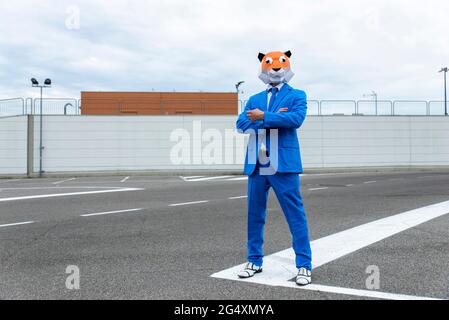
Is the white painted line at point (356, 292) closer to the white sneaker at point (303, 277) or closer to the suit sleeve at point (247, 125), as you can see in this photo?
the white sneaker at point (303, 277)

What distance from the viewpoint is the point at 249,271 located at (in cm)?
362

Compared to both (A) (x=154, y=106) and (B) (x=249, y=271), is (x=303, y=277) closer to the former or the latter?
(B) (x=249, y=271)

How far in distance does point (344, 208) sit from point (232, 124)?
55.5 ft

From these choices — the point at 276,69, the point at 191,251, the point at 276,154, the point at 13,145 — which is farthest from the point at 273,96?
the point at 13,145

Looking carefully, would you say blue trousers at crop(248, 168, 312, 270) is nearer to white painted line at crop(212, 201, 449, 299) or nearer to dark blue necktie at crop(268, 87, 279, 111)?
white painted line at crop(212, 201, 449, 299)

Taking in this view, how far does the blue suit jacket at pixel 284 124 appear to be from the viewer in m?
3.41

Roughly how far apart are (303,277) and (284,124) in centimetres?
127

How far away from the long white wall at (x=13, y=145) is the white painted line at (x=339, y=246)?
21.5 metres

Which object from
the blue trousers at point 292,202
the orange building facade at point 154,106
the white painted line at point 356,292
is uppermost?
the orange building facade at point 154,106

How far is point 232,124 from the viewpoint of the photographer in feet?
80.7

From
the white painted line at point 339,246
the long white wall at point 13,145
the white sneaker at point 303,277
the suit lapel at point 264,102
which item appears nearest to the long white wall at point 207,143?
the long white wall at point 13,145

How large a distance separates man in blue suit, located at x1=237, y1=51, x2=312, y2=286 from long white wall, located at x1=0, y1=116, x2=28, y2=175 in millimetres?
22457
